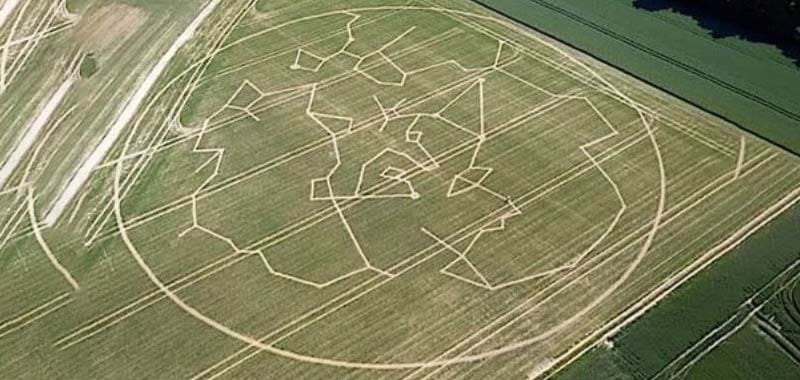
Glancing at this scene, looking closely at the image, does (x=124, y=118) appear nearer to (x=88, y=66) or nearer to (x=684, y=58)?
(x=88, y=66)

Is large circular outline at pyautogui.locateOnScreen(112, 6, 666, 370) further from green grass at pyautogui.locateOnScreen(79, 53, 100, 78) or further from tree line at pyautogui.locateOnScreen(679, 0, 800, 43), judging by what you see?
tree line at pyautogui.locateOnScreen(679, 0, 800, 43)

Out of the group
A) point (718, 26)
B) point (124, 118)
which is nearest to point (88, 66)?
point (124, 118)

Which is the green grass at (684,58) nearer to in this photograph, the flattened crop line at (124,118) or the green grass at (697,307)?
the green grass at (697,307)

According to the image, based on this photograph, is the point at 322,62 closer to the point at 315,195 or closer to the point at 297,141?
the point at 297,141

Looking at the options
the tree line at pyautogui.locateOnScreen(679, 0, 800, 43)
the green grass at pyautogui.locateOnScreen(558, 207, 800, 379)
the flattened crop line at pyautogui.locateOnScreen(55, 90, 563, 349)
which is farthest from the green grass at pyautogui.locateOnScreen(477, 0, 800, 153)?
the flattened crop line at pyautogui.locateOnScreen(55, 90, 563, 349)

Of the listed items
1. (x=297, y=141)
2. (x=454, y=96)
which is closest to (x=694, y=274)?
(x=454, y=96)

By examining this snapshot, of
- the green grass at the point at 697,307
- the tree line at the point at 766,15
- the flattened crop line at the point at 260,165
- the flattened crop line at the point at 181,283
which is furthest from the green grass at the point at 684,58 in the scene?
the flattened crop line at the point at 181,283

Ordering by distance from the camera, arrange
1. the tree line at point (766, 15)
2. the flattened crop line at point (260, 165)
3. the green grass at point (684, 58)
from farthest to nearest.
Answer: the tree line at point (766, 15) < the green grass at point (684, 58) < the flattened crop line at point (260, 165)
